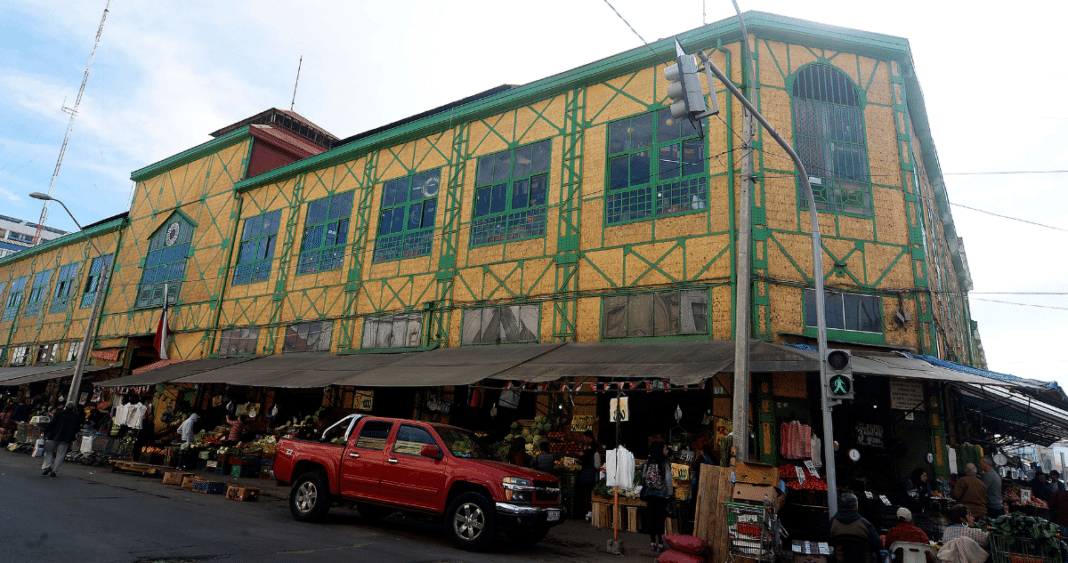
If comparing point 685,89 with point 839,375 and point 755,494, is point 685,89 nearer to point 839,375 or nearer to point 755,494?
point 839,375

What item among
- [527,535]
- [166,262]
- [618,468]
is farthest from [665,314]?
[166,262]

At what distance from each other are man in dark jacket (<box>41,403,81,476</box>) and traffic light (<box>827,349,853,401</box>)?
1713cm

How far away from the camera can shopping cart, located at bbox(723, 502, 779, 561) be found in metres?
8.00

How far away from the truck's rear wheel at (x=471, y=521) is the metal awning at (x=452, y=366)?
3.50m

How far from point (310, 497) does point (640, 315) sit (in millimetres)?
8196

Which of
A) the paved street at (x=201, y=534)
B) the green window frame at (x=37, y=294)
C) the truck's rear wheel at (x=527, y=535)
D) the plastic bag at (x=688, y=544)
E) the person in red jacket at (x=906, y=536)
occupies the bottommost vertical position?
the paved street at (x=201, y=534)

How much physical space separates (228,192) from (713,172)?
857 inches

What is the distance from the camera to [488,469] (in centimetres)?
902

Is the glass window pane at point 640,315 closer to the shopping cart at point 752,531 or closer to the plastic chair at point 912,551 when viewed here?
the shopping cart at point 752,531

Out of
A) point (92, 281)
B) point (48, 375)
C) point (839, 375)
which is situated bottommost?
point (839, 375)

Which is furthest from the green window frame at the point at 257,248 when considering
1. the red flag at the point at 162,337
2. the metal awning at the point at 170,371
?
the red flag at the point at 162,337

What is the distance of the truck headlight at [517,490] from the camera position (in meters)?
8.74

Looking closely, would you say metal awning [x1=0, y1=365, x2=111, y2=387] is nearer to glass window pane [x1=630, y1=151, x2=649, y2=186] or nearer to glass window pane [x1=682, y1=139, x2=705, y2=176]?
glass window pane [x1=630, y1=151, x2=649, y2=186]

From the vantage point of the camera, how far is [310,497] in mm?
10469
